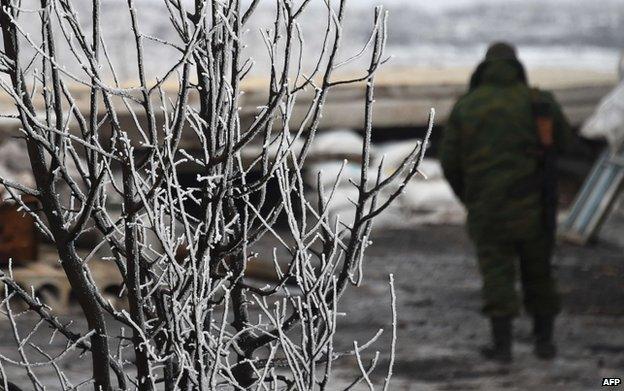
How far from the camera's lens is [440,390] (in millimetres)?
6363

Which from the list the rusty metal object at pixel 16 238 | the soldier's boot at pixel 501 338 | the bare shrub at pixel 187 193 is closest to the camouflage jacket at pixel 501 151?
the soldier's boot at pixel 501 338

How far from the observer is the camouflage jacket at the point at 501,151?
703 cm

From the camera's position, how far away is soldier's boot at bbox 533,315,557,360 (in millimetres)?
7176

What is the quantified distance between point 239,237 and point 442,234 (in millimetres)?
8529

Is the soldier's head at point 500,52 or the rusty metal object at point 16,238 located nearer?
the soldier's head at point 500,52

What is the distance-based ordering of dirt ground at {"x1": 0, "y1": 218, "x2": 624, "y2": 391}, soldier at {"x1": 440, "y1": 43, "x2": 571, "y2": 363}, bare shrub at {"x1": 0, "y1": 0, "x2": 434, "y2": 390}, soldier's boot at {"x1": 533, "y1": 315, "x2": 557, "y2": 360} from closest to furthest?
bare shrub at {"x1": 0, "y1": 0, "x2": 434, "y2": 390} < dirt ground at {"x1": 0, "y1": 218, "x2": 624, "y2": 391} < soldier at {"x1": 440, "y1": 43, "x2": 571, "y2": 363} < soldier's boot at {"x1": 533, "y1": 315, "x2": 557, "y2": 360}

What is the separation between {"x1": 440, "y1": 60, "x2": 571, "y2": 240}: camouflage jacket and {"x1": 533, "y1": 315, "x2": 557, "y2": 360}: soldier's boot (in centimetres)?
50

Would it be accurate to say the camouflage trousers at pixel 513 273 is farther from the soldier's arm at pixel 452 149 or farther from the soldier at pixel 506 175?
the soldier's arm at pixel 452 149

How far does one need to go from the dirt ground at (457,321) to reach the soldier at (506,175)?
12.1 inches

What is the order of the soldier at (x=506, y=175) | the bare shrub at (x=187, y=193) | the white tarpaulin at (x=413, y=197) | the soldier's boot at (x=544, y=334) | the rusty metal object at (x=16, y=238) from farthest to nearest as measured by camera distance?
the white tarpaulin at (x=413, y=197) < the rusty metal object at (x=16, y=238) < the soldier's boot at (x=544, y=334) < the soldier at (x=506, y=175) < the bare shrub at (x=187, y=193)

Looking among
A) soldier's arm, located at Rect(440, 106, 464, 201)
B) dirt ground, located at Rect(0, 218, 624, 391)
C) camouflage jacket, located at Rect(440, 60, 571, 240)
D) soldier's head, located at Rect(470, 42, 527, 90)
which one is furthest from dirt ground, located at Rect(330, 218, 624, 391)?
soldier's head, located at Rect(470, 42, 527, 90)

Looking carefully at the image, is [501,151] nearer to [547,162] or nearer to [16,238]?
[547,162]

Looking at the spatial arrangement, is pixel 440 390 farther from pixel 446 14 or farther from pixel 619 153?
pixel 446 14

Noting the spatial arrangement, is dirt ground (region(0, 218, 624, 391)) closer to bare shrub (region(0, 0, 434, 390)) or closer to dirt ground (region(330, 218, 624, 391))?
dirt ground (region(330, 218, 624, 391))
